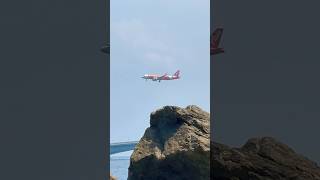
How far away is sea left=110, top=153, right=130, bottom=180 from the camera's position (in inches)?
587

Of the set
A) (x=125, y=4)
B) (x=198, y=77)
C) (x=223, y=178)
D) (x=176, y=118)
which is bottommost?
(x=223, y=178)

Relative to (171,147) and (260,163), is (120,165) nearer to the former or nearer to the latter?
(171,147)

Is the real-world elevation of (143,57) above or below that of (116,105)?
above

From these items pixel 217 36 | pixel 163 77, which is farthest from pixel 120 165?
pixel 217 36

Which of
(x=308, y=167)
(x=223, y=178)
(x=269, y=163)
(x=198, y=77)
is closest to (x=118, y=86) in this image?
(x=198, y=77)

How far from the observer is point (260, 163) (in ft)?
54.1

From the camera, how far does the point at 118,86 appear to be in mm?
14586

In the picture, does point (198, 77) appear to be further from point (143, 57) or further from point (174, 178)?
point (174, 178)

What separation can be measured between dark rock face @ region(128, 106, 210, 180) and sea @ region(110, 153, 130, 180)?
0.14 m

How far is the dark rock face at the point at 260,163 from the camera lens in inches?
635

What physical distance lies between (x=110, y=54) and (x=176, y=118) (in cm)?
243

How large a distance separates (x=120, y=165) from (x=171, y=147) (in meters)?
1.35
